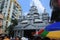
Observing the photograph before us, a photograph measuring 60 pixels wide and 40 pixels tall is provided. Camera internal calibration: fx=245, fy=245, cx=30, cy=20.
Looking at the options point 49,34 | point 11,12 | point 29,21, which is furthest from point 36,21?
point 49,34

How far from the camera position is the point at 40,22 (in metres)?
67.9

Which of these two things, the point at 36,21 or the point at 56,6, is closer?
the point at 56,6

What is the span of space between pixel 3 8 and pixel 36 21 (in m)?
25.2

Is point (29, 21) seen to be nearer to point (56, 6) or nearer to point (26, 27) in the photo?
point (26, 27)

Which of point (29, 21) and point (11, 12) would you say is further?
point (11, 12)

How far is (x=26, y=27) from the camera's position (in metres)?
67.6

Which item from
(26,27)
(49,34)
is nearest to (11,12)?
(26,27)

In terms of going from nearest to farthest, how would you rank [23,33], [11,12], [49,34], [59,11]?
[59,11]
[49,34]
[23,33]
[11,12]

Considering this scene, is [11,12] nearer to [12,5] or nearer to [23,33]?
[12,5]

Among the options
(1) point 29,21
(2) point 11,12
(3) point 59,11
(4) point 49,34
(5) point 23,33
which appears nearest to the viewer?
(3) point 59,11

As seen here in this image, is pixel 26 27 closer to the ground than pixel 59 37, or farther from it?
closer to the ground

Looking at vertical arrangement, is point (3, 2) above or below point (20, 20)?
above

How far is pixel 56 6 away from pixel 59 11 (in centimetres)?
6

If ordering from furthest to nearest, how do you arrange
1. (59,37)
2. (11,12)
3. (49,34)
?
1. (11,12)
2. (49,34)
3. (59,37)
